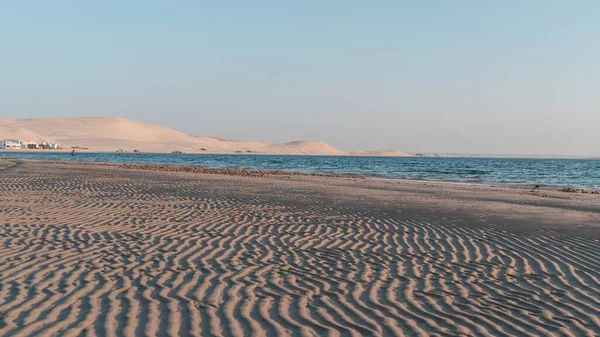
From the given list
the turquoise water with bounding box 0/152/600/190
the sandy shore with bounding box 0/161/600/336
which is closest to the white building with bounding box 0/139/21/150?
the turquoise water with bounding box 0/152/600/190

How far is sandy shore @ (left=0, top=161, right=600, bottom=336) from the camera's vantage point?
17.9 feet

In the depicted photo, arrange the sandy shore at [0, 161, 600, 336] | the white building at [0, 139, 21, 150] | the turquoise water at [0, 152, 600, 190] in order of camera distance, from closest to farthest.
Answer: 1. the sandy shore at [0, 161, 600, 336]
2. the turquoise water at [0, 152, 600, 190]
3. the white building at [0, 139, 21, 150]

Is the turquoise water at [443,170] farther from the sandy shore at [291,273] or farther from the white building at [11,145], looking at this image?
the white building at [11,145]

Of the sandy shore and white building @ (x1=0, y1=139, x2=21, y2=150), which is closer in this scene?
the sandy shore

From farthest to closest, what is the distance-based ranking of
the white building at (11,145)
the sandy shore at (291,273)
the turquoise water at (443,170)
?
the white building at (11,145), the turquoise water at (443,170), the sandy shore at (291,273)

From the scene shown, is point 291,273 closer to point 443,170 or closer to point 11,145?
point 443,170

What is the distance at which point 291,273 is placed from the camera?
24.6 feet

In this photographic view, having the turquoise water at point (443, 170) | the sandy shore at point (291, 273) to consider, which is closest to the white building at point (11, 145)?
the turquoise water at point (443, 170)

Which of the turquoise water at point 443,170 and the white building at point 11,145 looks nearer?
the turquoise water at point 443,170

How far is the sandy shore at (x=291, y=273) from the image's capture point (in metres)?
5.47

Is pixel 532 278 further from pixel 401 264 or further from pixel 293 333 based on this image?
pixel 293 333

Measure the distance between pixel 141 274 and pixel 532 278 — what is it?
17.5 ft

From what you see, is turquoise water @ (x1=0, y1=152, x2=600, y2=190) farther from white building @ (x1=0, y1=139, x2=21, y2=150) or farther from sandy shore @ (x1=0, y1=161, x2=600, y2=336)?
white building @ (x1=0, y1=139, x2=21, y2=150)

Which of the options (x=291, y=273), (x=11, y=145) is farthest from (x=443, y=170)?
(x=11, y=145)
